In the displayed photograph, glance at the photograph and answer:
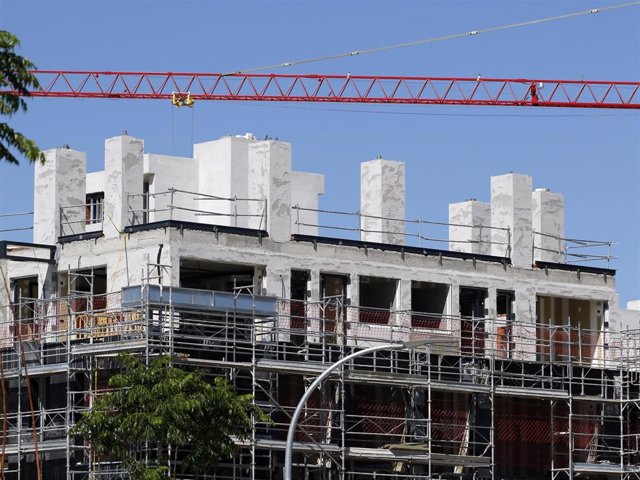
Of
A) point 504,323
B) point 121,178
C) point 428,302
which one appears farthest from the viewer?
point 428,302

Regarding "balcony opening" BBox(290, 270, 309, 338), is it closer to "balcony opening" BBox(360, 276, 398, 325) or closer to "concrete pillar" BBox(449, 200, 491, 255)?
"balcony opening" BBox(360, 276, 398, 325)

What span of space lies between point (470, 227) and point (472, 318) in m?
7.60

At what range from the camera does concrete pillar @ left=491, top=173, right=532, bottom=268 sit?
2623 inches

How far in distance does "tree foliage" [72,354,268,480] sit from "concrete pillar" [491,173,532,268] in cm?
1850

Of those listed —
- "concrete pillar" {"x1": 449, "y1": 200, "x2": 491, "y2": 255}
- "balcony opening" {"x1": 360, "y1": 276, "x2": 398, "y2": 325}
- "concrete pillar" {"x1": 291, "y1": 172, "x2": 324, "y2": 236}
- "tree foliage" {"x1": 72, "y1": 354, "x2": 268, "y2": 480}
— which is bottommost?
"tree foliage" {"x1": 72, "y1": 354, "x2": 268, "y2": 480}

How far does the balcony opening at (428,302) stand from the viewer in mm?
63612

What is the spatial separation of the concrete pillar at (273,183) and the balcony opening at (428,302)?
6.38 metres

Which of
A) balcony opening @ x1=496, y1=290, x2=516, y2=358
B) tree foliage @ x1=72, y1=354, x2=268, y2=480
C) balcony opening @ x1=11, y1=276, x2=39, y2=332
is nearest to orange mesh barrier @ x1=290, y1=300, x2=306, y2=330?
balcony opening @ x1=496, y1=290, x2=516, y2=358

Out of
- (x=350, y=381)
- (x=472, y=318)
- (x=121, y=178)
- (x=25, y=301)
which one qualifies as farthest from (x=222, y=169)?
(x=350, y=381)

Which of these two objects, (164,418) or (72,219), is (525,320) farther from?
(164,418)

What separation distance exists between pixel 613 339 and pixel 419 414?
11.3 m

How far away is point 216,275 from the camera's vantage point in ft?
203

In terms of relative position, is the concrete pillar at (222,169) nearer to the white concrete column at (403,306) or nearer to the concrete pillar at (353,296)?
the concrete pillar at (353,296)

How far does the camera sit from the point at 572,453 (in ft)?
210
